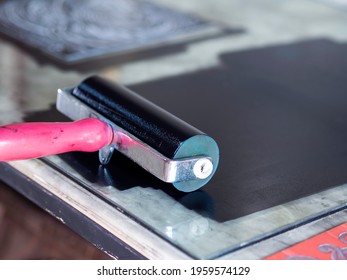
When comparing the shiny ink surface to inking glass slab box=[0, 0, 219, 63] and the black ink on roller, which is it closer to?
the black ink on roller

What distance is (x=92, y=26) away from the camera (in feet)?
5.97

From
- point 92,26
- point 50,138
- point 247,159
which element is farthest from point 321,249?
point 92,26

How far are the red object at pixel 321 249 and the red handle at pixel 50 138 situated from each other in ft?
1.01

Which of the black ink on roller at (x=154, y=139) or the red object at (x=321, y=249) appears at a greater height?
the black ink on roller at (x=154, y=139)

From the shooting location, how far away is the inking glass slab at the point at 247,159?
997 millimetres

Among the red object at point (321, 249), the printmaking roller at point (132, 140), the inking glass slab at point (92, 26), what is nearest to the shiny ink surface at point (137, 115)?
the printmaking roller at point (132, 140)

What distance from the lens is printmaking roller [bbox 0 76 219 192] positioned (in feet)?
3.24

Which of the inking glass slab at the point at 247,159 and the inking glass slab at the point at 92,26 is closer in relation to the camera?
the inking glass slab at the point at 247,159

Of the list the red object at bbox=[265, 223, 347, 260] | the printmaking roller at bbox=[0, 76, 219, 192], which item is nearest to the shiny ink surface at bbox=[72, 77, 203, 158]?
the printmaking roller at bbox=[0, 76, 219, 192]

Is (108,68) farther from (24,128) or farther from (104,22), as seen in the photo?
(24,128)

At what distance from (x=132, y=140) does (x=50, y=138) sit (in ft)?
0.40

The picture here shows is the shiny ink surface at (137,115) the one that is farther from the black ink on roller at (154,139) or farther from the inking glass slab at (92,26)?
the inking glass slab at (92,26)

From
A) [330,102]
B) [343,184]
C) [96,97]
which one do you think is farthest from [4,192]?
[330,102]

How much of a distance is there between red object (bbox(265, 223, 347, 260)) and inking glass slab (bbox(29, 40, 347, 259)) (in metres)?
0.04
